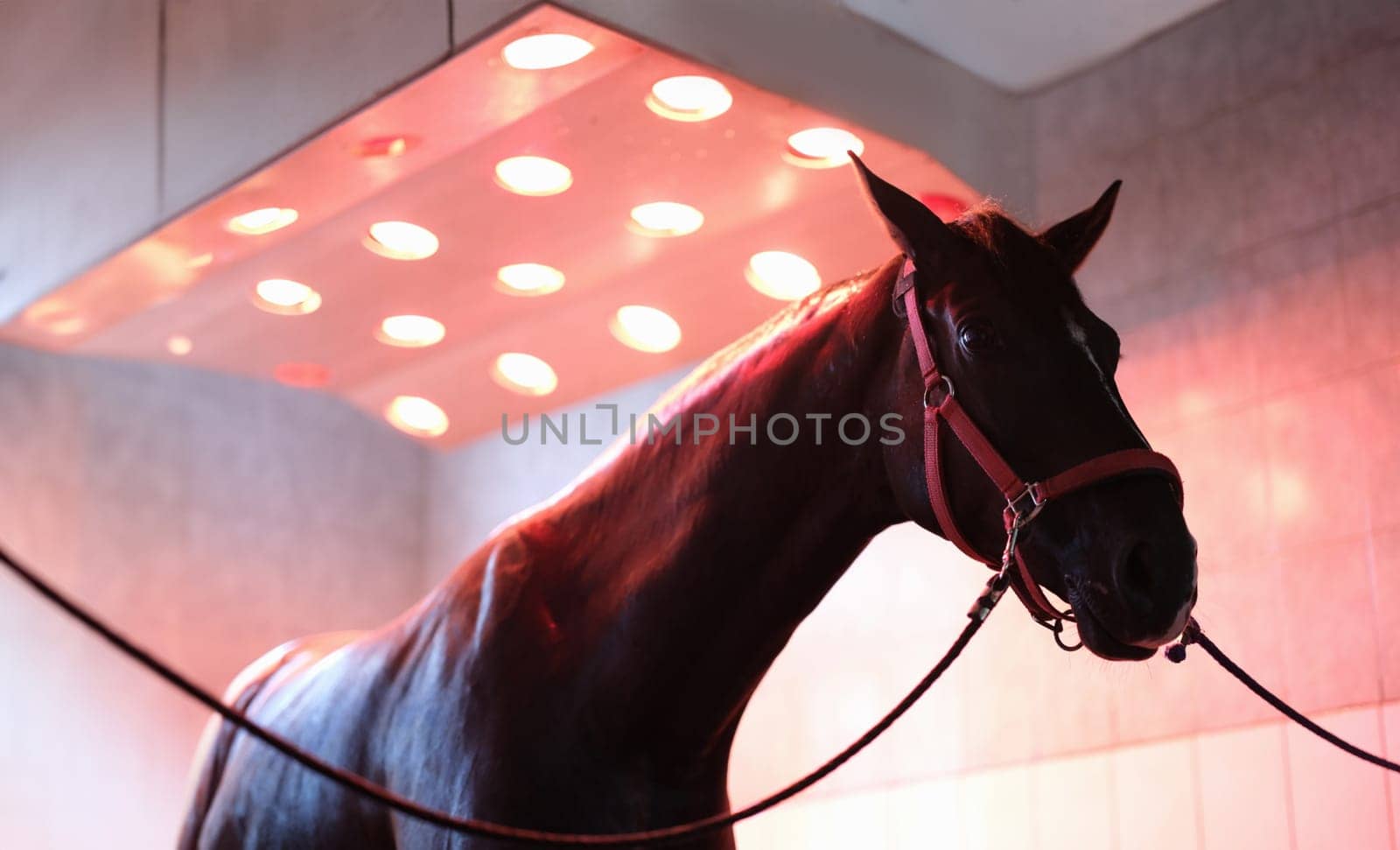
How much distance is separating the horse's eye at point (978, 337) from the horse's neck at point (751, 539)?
12 centimetres

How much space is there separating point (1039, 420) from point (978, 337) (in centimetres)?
11

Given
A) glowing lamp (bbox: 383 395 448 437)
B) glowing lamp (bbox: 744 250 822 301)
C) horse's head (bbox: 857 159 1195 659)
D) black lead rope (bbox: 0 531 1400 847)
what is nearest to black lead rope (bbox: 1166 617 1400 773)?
black lead rope (bbox: 0 531 1400 847)

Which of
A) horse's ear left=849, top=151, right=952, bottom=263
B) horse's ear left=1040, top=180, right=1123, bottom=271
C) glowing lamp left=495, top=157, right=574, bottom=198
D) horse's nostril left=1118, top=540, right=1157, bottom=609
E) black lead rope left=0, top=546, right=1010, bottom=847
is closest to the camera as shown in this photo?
black lead rope left=0, top=546, right=1010, bottom=847

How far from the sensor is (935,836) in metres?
2.85

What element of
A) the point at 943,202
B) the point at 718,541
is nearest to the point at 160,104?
the point at 943,202

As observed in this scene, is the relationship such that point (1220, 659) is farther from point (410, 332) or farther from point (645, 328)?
point (410, 332)

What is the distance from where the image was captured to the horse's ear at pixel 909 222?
1625mm

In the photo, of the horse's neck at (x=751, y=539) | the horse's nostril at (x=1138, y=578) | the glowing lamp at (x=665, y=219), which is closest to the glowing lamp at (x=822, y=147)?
the glowing lamp at (x=665, y=219)

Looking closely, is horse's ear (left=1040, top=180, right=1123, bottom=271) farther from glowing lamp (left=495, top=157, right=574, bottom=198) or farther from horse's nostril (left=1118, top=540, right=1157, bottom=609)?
glowing lamp (left=495, top=157, right=574, bottom=198)

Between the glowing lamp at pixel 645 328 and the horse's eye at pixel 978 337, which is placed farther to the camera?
the glowing lamp at pixel 645 328

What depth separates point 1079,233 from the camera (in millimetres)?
1767

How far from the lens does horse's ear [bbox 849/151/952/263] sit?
1.62m

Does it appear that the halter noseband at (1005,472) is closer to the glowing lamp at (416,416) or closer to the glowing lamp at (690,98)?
the glowing lamp at (690,98)

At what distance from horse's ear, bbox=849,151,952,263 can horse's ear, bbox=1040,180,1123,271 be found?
18 cm
